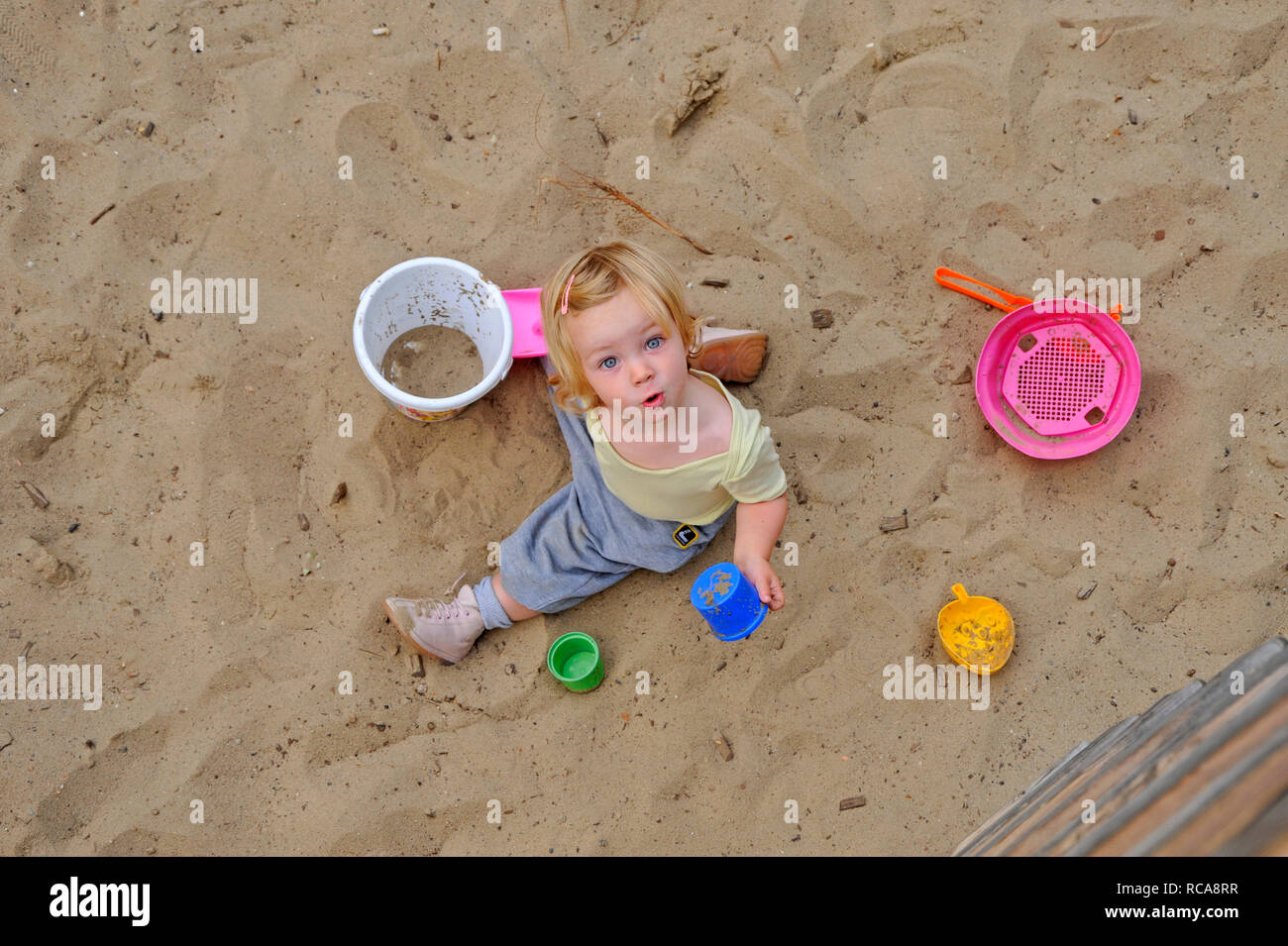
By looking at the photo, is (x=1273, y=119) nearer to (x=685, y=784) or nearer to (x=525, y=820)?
(x=685, y=784)

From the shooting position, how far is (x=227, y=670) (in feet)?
8.18

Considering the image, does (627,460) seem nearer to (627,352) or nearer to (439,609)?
(627,352)

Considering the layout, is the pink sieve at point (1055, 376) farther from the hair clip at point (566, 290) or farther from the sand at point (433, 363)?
the sand at point (433, 363)

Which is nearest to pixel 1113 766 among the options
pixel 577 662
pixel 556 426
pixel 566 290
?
pixel 577 662

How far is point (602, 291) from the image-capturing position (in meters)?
2.00

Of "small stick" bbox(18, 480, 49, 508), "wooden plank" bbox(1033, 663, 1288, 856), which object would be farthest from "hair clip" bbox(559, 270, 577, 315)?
"small stick" bbox(18, 480, 49, 508)

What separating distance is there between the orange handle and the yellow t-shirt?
786 millimetres

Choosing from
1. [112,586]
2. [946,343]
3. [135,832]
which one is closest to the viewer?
[135,832]

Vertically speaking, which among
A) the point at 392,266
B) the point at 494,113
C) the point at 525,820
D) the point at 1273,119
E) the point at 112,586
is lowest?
the point at 525,820

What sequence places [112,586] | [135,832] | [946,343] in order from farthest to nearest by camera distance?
[946,343]
[112,586]
[135,832]

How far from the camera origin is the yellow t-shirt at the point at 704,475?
222cm

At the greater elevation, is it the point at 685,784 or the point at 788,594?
the point at 788,594

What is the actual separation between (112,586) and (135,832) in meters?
0.61

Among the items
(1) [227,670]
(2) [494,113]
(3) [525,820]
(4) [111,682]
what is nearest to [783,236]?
(2) [494,113]
